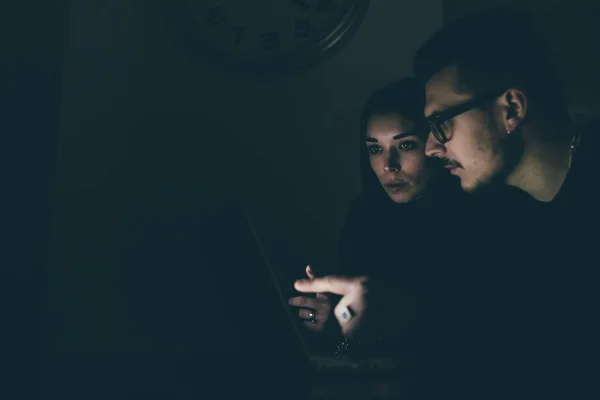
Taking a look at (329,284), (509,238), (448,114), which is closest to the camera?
(509,238)

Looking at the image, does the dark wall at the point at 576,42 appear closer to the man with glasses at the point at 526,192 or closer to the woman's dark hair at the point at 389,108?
the man with glasses at the point at 526,192

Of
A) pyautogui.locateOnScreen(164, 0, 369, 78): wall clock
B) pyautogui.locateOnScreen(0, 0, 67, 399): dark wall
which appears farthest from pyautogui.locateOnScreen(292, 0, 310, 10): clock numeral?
pyautogui.locateOnScreen(0, 0, 67, 399): dark wall

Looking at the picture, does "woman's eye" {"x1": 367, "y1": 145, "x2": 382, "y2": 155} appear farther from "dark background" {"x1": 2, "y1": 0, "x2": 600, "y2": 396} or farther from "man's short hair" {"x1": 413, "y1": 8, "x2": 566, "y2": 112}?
"man's short hair" {"x1": 413, "y1": 8, "x2": 566, "y2": 112}

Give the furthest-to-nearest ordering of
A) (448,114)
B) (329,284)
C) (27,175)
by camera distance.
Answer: (27,175), (329,284), (448,114)

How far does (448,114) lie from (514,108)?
135 millimetres

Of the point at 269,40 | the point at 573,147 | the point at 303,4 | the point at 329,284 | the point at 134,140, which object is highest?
the point at 303,4

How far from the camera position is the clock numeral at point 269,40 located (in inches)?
58.4

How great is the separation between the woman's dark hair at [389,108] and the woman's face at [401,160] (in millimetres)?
18

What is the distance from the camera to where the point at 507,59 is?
104cm

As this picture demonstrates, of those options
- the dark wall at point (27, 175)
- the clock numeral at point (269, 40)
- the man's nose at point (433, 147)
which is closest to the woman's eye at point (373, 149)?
the man's nose at point (433, 147)

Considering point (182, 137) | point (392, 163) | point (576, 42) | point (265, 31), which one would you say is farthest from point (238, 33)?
point (576, 42)

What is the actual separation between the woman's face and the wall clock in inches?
15.1

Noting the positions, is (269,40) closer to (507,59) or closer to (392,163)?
(392,163)

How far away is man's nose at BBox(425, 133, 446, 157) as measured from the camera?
1122 mm
